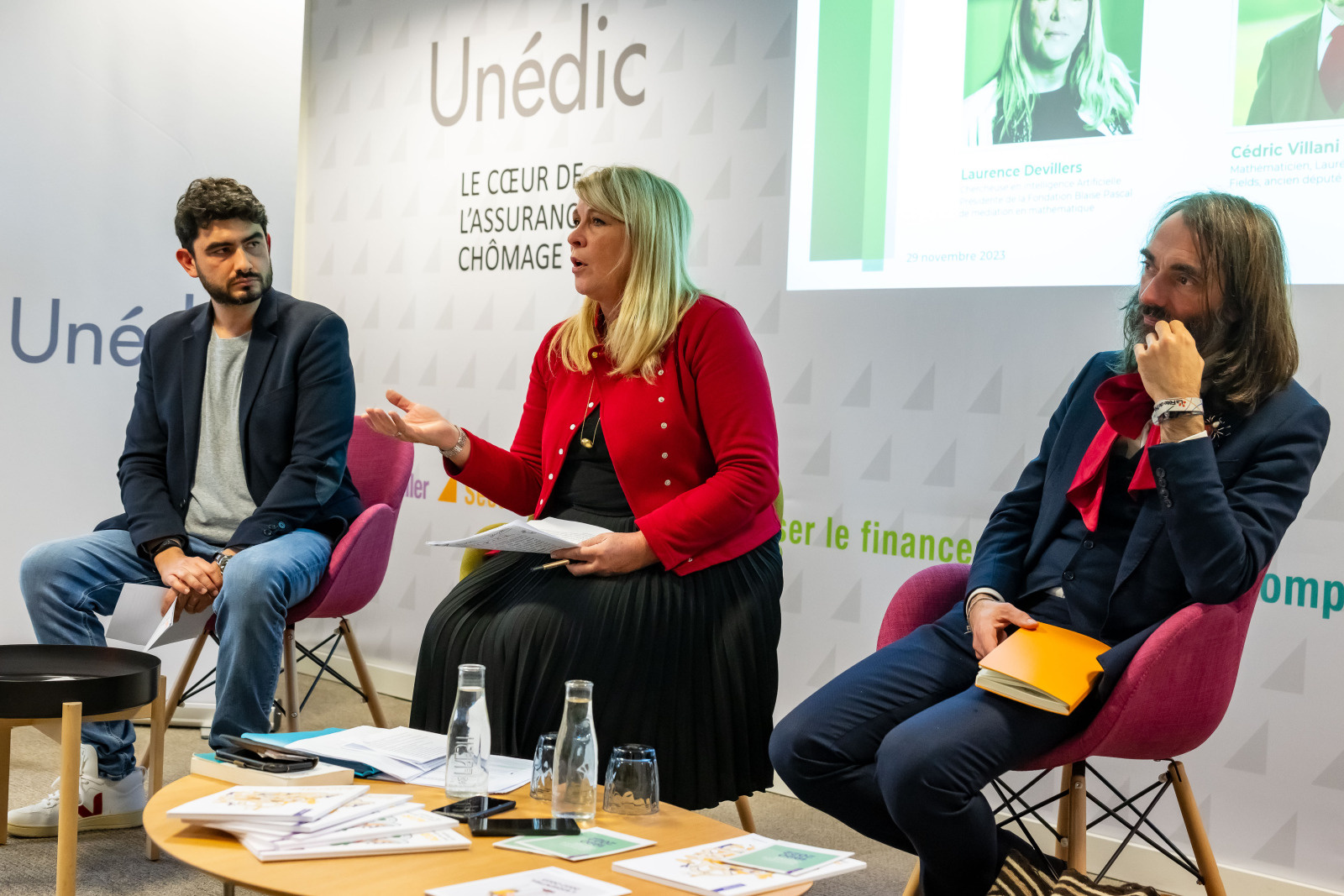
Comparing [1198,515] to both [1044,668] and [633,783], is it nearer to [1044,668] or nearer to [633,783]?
[1044,668]

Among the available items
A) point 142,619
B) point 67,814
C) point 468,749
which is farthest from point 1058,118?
point 67,814

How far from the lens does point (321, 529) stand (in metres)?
3.21

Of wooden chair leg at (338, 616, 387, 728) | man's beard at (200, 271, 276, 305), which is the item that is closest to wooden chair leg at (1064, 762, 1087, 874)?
wooden chair leg at (338, 616, 387, 728)

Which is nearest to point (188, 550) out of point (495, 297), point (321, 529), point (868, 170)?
point (321, 529)

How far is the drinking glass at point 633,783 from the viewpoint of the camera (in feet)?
5.91

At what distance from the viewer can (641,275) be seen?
2.75 metres

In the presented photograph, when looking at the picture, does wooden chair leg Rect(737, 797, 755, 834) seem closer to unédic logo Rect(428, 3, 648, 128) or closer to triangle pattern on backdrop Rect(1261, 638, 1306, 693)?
triangle pattern on backdrop Rect(1261, 638, 1306, 693)

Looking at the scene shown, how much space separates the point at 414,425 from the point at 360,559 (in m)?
0.61

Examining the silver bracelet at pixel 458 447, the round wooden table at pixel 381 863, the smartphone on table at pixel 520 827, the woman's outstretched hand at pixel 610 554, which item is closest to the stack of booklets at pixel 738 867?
the round wooden table at pixel 381 863

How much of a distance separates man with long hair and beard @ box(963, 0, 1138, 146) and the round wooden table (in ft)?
6.92

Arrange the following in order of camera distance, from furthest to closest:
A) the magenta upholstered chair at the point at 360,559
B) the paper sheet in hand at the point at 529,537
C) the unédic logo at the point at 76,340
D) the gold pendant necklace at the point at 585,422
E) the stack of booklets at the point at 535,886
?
the unédic logo at the point at 76,340 < the magenta upholstered chair at the point at 360,559 < the gold pendant necklace at the point at 585,422 < the paper sheet in hand at the point at 529,537 < the stack of booklets at the point at 535,886

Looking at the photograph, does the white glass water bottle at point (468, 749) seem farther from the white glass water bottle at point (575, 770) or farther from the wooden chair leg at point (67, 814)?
the wooden chair leg at point (67, 814)

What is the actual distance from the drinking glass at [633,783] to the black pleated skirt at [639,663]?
24.8 inches

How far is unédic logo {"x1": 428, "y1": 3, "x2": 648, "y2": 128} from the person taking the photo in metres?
4.09
